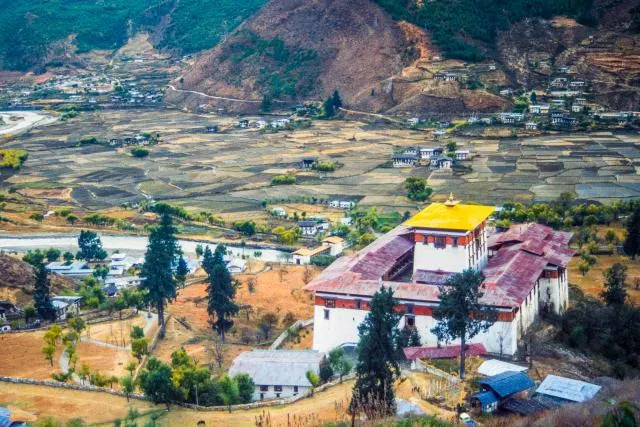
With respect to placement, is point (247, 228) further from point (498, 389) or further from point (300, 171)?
point (498, 389)

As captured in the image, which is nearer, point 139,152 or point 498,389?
point 498,389

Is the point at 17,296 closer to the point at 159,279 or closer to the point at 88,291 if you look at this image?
the point at 88,291

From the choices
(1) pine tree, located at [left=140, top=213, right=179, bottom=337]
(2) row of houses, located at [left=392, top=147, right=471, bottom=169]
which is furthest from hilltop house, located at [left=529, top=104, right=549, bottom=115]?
(1) pine tree, located at [left=140, top=213, right=179, bottom=337]

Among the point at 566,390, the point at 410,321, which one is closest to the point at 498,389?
the point at 566,390

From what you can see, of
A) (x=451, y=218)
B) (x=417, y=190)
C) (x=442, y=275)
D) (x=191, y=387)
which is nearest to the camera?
(x=191, y=387)

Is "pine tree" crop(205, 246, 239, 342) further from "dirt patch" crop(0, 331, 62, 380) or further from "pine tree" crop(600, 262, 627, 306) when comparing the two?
"pine tree" crop(600, 262, 627, 306)

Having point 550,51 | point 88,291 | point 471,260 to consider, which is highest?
point 550,51

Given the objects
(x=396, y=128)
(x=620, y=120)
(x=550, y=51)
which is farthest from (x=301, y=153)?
(x=550, y=51)
